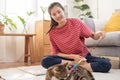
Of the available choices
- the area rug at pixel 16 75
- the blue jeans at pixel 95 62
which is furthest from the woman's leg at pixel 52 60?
the area rug at pixel 16 75

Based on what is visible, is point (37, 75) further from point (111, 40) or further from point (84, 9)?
point (84, 9)

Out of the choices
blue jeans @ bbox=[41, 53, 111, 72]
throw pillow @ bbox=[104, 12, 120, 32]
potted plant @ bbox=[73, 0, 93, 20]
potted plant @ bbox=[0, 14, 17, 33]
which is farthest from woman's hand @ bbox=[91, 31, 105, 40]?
potted plant @ bbox=[73, 0, 93, 20]

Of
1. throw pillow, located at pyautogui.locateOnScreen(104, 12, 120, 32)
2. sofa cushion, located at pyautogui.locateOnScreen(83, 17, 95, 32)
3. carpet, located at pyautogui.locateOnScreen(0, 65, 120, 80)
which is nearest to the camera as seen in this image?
carpet, located at pyautogui.locateOnScreen(0, 65, 120, 80)

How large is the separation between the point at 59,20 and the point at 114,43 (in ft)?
2.16

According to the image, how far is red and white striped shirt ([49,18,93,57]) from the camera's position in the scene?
1.58 metres

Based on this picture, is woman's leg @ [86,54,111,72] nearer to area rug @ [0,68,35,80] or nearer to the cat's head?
area rug @ [0,68,35,80]

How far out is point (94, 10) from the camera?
354 cm

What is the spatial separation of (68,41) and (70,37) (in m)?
0.04

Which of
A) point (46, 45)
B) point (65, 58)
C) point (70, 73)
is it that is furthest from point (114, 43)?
point (46, 45)

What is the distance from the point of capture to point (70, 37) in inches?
62.4

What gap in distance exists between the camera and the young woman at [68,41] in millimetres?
1545

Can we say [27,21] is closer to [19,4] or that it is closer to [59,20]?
[19,4]

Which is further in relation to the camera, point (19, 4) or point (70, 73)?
point (19, 4)

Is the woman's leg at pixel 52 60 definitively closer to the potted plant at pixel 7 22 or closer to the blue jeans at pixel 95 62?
the blue jeans at pixel 95 62
